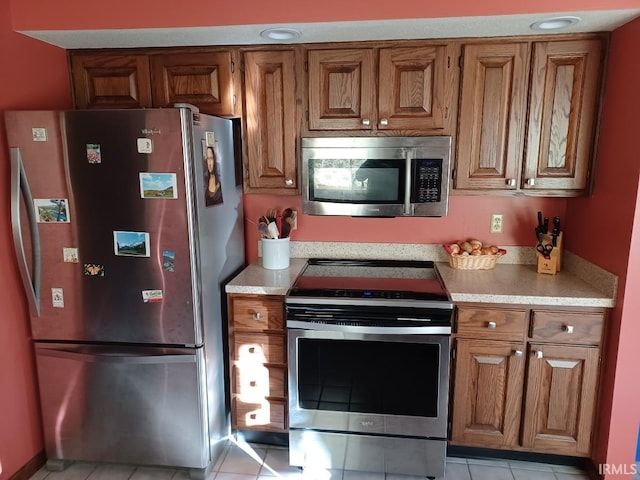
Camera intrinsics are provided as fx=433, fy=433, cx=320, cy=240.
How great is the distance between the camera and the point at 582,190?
2166mm

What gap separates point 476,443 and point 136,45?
8.63ft

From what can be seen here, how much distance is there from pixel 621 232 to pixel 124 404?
2.39 metres

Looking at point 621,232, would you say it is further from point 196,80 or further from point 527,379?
point 196,80

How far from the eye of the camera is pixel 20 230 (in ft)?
6.23

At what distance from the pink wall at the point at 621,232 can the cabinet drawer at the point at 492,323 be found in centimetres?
40

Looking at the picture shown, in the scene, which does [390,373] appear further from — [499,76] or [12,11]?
[12,11]

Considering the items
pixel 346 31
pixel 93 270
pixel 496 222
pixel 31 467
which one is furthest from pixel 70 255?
pixel 496 222

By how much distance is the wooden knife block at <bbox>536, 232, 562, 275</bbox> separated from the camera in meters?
2.30

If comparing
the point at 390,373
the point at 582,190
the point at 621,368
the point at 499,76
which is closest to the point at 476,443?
the point at 390,373

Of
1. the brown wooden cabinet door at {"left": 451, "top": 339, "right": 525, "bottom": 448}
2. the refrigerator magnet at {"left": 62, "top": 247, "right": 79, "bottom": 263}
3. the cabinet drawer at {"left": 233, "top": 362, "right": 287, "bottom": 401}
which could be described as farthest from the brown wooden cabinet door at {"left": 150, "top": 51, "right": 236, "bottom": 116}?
the brown wooden cabinet door at {"left": 451, "top": 339, "right": 525, "bottom": 448}

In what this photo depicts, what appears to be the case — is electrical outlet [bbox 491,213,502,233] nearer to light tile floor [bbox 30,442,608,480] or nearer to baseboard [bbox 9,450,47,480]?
light tile floor [bbox 30,442,608,480]

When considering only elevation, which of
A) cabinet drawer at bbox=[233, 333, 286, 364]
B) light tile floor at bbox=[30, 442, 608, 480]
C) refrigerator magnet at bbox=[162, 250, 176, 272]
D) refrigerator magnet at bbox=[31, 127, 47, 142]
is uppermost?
refrigerator magnet at bbox=[31, 127, 47, 142]

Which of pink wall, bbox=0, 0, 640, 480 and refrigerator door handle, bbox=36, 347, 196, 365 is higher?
pink wall, bbox=0, 0, 640, 480

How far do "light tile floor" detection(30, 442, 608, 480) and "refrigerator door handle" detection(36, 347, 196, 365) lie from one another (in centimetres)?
62
